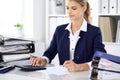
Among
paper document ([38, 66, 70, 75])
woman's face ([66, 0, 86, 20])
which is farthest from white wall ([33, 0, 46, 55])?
paper document ([38, 66, 70, 75])

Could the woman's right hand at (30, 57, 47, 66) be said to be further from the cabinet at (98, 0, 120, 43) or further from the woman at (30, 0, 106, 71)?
the cabinet at (98, 0, 120, 43)

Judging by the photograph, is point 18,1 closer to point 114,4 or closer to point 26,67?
point 114,4

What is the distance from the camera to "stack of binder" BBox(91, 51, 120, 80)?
1.27m

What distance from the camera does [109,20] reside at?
119 inches

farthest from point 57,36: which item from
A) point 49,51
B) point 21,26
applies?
point 21,26

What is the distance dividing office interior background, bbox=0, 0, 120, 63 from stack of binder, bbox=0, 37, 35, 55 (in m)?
1.36

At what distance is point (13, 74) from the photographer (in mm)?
1494

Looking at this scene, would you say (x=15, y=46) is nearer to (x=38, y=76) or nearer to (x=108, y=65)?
(x=38, y=76)

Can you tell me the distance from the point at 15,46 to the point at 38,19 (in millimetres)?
1716

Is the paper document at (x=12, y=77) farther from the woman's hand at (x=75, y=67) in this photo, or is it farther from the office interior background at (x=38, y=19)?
the office interior background at (x=38, y=19)

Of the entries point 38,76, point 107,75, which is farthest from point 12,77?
point 107,75

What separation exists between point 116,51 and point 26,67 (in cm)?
172

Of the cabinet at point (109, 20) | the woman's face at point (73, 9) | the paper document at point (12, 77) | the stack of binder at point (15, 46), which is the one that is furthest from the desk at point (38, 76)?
the cabinet at point (109, 20)

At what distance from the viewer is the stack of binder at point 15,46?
70.2 inches
